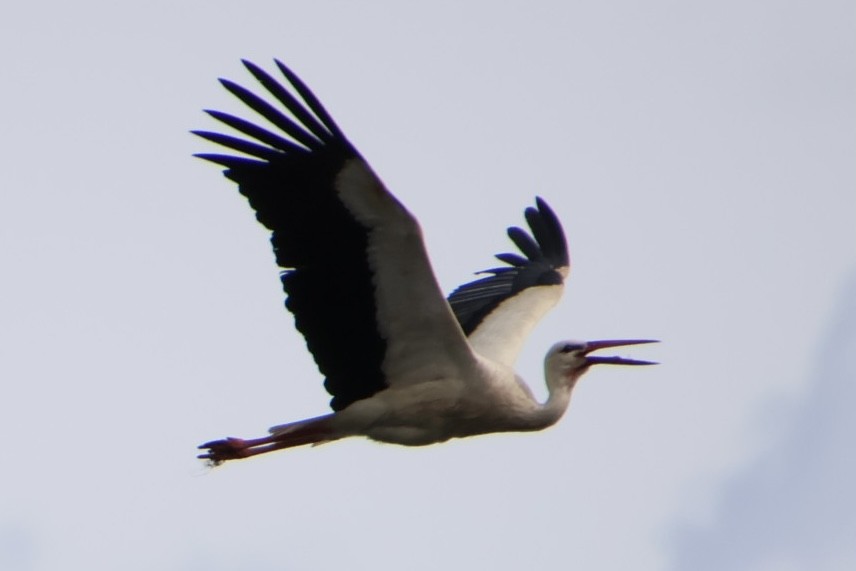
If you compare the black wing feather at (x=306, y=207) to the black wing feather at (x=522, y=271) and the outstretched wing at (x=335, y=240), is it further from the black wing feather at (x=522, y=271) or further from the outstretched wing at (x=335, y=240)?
the black wing feather at (x=522, y=271)

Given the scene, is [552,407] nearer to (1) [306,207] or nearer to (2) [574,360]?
(2) [574,360]

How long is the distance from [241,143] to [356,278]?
3.33 feet

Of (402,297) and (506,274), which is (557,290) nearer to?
(506,274)

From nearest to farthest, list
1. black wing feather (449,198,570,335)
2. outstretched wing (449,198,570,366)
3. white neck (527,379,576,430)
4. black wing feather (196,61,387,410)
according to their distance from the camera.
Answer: black wing feather (196,61,387,410), white neck (527,379,576,430), outstretched wing (449,198,570,366), black wing feather (449,198,570,335)

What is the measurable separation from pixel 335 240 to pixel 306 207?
0.25 metres

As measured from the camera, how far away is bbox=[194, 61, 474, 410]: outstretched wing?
40.7 ft

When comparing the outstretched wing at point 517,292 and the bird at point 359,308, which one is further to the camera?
the outstretched wing at point 517,292

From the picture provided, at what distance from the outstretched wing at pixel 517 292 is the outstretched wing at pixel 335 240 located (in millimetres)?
1740

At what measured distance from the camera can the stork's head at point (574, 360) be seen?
1427 centimetres

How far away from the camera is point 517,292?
1599 cm

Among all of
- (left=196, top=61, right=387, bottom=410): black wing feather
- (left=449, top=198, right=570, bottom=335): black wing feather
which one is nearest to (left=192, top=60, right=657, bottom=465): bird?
(left=196, top=61, right=387, bottom=410): black wing feather

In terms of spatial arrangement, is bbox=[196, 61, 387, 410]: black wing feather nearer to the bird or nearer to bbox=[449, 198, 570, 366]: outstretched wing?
the bird

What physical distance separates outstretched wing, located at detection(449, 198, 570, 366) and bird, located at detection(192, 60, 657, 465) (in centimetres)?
57

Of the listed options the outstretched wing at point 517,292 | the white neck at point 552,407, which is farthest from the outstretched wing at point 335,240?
the outstretched wing at point 517,292
